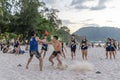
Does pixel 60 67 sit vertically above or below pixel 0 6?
below

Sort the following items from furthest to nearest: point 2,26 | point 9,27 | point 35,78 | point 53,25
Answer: point 53,25
point 9,27
point 2,26
point 35,78

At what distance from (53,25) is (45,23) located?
15027mm

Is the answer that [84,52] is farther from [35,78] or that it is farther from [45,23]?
[45,23]

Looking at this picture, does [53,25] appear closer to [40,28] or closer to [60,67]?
[40,28]

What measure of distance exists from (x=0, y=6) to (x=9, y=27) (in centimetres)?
4682

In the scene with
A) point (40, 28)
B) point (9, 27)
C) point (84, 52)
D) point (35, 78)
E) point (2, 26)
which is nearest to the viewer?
point (35, 78)

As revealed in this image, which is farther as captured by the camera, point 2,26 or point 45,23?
point 45,23

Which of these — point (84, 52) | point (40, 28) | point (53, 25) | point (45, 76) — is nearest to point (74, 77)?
point (45, 76)

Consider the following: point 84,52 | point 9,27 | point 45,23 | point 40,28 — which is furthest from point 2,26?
point 84,52

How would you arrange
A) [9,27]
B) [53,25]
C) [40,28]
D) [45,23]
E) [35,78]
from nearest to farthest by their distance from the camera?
[35,78]
[9,27]
[40,28]
[45,23]
[53,25]

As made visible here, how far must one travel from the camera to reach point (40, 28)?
10069 centimetres

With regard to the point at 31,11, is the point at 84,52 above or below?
below

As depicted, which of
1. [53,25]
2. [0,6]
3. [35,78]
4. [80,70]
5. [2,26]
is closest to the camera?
[35,78]

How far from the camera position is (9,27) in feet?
288
